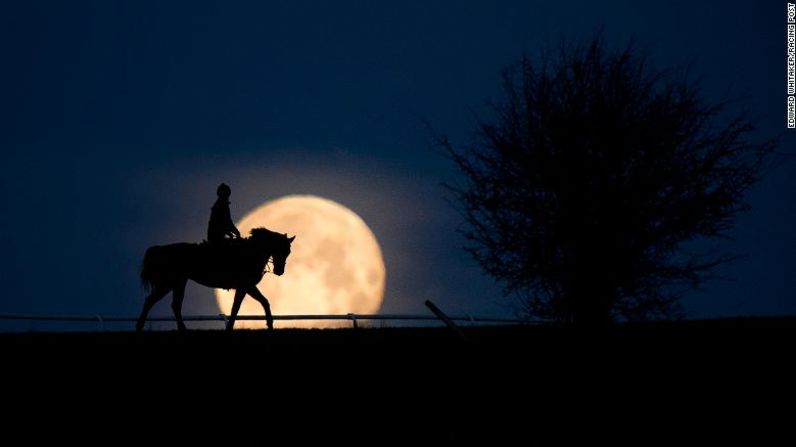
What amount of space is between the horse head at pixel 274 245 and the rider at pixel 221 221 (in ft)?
1.97

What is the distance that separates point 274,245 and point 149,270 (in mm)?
2651

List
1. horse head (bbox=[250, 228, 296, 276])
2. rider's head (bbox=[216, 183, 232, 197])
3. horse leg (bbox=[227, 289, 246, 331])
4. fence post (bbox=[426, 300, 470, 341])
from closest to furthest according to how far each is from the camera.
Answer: fence post (bbox=[426, 300, 470, 341])
rider's head (bbox=[216, 183, 232, 197])
horse leg (bbox=[227, 289, 246, 331])
horse head (bbox=[250, 228, 296, 276])

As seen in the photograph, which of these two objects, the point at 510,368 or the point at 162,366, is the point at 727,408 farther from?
the point at 162,366

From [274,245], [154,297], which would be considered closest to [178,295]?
[154,297]

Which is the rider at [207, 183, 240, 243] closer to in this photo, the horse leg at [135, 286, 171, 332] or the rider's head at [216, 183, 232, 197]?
the rider's head at [216, 183, 232, 197]

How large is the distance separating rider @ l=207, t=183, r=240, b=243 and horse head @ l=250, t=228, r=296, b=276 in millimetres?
601

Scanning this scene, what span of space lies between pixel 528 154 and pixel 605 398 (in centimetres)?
1523

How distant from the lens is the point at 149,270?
21.1 meters

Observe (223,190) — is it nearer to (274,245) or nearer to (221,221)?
(221,221)

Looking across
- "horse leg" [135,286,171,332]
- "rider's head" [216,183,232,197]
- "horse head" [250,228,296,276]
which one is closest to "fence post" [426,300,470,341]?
"rider's head" [216,183,232,197]

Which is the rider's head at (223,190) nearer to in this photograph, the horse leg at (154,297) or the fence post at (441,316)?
the horse leg at (154,297)

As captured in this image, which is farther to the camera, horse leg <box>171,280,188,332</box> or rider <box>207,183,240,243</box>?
horse leg <box>171,280,188,332</box>

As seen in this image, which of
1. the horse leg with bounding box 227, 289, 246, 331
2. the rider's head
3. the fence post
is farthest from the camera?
the horse leg with bounding box 227, 289, 246, 331

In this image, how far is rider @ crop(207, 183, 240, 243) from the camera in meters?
19.2
